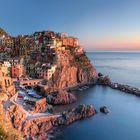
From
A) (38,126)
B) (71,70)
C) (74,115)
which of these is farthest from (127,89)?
(38,126)

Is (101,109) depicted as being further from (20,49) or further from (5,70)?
(20,49)

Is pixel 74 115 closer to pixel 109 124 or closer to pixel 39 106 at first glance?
pixel 109 124

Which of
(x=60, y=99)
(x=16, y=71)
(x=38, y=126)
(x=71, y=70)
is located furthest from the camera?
(x=71, y=70)

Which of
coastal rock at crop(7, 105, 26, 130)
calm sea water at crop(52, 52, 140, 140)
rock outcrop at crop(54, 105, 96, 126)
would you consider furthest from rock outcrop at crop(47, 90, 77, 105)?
coastal rock at crop(7, 105, 26, 130)

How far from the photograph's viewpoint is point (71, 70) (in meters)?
68.4

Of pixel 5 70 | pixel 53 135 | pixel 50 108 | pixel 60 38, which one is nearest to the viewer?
pixel 53 135

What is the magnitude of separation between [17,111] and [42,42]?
1744 inches

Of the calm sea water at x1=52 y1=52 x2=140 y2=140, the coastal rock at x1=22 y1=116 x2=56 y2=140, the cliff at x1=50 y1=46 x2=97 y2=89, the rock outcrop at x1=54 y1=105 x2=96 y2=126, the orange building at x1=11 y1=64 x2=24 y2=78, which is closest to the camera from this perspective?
the coastal rock at x1=22 y1=116 x2=56 y2=140

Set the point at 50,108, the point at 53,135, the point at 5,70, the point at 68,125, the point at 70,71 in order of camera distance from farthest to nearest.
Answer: the point at 70,71
the point at 5,70
the point at 50,108
the point at 68,125
the point at 53,135

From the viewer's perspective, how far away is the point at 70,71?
67.7m

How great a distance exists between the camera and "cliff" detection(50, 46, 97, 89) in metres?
63.4

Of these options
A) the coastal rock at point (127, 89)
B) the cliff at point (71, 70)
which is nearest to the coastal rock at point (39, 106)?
the cliff at point (71, 70)

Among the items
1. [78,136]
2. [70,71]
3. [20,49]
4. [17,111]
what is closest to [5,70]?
[20,49]

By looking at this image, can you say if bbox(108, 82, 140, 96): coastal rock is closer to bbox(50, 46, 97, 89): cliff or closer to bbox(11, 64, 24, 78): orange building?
Result: bbox(50, 46, 97, 89): cliff
